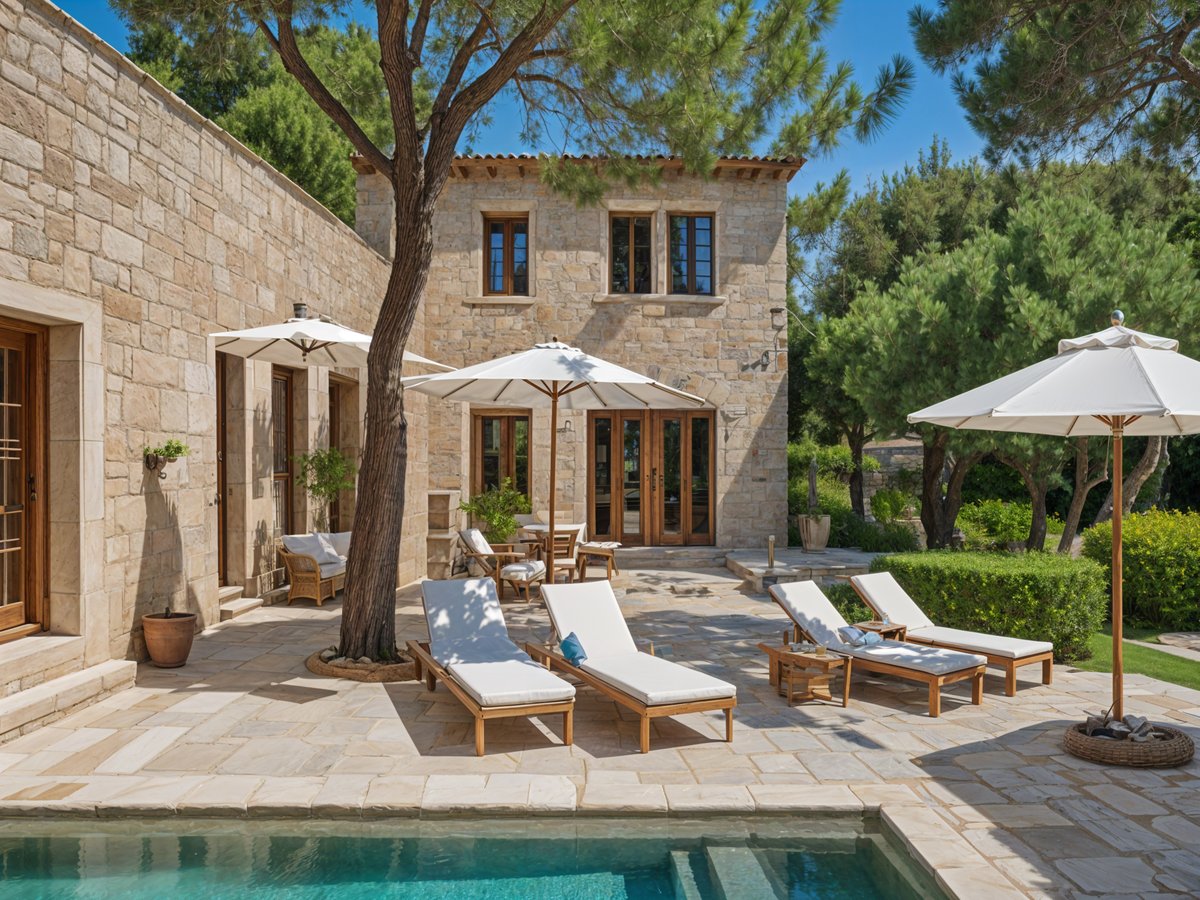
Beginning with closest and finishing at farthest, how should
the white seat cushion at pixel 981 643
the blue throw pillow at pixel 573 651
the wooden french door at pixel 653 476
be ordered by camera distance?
the blue throw pillow at pixel 573 651 < the white seat cushion at pixel 981 643 < the wooden french door at pixel 653 476

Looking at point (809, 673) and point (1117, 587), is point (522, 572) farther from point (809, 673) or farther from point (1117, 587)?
point (1117, 587)

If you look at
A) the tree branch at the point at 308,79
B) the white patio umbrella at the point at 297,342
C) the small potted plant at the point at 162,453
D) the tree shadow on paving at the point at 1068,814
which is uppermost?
the tree branch at the point at 308,79

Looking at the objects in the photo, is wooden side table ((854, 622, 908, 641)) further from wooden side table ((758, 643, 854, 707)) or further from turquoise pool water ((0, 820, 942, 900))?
turquoise pool water ((0, 820, 942, 900))

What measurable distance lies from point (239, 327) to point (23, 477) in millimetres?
2924

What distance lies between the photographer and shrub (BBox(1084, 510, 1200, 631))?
31.4 feet

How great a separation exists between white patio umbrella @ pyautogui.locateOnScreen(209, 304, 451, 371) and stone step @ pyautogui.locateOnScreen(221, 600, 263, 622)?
2.42m

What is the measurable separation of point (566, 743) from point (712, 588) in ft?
21.5

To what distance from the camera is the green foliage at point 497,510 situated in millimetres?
12188

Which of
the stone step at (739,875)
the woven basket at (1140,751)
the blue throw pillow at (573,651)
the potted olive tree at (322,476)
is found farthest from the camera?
the potted olive tree at (322,476)

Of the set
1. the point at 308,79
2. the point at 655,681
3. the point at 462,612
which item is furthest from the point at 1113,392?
the point at 308,79

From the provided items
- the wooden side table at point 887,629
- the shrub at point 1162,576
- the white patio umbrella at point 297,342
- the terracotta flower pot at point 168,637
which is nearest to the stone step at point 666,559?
the shrub at point 1162,576

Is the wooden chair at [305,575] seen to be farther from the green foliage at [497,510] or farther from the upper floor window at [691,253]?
the upper floor window at [691,253]

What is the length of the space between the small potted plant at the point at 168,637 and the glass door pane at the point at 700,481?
351 inches

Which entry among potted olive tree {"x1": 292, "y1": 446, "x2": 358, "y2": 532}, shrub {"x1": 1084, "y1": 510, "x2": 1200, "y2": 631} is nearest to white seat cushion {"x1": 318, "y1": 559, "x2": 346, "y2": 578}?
potted olive tree {"x1": 292, "y1": 446, "x2": 358, "y2": 532}
